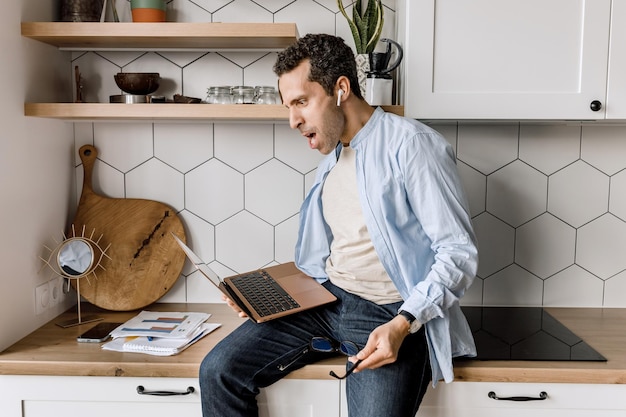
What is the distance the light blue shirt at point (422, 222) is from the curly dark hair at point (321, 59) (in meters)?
0.16

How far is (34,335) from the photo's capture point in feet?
6.13

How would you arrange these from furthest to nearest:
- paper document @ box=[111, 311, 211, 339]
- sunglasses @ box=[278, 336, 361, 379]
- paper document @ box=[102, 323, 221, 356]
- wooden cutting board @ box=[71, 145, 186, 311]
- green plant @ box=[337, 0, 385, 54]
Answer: wooden cutting board @ box=[71, 145, 186, 311]
green plant @ box=[337, 0, 385, 54]
paper document @ box=[111, 311, 211, 339]
paper document @ box=[102, 323, 221, 356]
sunglasses @ box=[278, 336, 361, 379]

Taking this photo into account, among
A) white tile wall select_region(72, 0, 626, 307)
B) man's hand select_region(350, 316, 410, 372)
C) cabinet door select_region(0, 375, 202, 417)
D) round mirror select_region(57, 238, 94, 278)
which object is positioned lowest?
cabinet door select_region(0, 375, 202, 417)

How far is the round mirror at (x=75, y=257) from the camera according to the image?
1967mm

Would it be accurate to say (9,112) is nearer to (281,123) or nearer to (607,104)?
(281,123)

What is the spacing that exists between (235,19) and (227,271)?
86cm

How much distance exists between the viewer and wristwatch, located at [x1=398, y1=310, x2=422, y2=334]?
1.49m

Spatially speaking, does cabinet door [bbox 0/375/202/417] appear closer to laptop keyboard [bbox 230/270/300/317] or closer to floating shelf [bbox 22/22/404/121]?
laptop keyboard [bbox 230/270/300/317]

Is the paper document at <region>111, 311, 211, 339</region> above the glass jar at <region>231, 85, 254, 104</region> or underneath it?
underneath

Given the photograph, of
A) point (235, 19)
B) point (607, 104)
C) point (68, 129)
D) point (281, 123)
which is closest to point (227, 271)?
→ point (281, 123)

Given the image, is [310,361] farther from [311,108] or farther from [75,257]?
[75,257]

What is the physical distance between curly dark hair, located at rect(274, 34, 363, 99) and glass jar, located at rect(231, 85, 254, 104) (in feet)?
0.91

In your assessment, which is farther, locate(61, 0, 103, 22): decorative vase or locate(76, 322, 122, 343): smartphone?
locate(61, 0, 103, 22): decorative vase

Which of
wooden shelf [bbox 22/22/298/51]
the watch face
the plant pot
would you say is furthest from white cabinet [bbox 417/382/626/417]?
the plant pot
